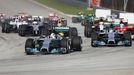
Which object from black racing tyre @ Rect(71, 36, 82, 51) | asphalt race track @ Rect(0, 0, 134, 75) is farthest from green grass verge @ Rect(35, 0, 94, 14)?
black racing tyre @ Rect(71, 36, 82, 51)

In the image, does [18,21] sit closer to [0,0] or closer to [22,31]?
[22,31]

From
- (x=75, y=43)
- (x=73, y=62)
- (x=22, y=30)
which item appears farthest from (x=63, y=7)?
(x=73, y=62)

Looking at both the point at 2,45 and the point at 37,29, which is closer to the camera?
the point at 2,45

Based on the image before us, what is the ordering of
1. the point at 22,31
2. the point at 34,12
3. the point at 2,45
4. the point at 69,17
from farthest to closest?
1. the point at 34,12
2. the point at 69,17
3. the point at 22,31
4. the point at 2,45

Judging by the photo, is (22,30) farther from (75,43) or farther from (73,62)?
(73,62)

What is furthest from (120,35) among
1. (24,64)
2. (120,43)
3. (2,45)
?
(24,64)

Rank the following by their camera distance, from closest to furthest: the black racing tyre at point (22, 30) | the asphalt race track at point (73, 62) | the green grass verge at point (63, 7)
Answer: the asphalt race track at point (73, 62) → the black racing tyre at point (22, 30) → the green grass verge at point (63, 7)

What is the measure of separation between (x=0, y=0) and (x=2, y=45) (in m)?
39.6

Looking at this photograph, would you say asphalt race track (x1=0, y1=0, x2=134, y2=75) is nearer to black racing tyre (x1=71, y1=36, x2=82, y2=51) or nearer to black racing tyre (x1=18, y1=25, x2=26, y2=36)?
black racing tyre (x1=71, y1=36, x2=82, y2=51)

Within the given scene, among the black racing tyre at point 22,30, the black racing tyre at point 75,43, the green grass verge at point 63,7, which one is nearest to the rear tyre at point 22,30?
the black racing tyre at point 22,30

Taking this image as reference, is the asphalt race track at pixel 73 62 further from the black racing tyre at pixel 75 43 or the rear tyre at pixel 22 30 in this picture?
the rear tyre at pixel 22 30

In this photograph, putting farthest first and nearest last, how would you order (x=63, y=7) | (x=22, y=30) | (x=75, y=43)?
(x=63, y=7) → (x=22, y=30) → (x=75, y=43)

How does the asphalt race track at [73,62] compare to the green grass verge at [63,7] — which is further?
the green grass verge at [63,7]

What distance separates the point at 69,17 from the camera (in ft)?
161
